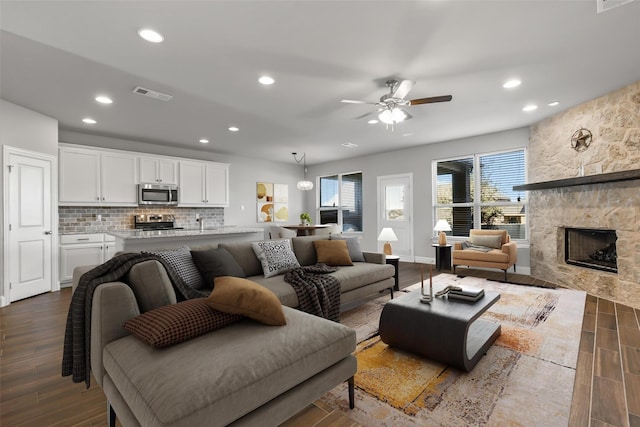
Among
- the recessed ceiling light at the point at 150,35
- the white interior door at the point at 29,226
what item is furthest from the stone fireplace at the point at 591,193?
the white interior door at the point at 29,226

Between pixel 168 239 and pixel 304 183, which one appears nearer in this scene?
pixel 168 239

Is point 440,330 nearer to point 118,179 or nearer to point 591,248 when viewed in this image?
point 591,248

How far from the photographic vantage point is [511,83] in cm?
355

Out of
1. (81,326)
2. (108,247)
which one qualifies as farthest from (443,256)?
(108,247)

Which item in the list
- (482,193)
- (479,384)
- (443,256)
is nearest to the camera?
(479,384)

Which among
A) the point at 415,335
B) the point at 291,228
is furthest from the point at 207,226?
the point at 415,335

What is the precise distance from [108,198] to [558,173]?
25.4ft

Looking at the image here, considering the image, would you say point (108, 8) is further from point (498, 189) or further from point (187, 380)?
point (498, 189)

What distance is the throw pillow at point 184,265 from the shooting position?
103 inches

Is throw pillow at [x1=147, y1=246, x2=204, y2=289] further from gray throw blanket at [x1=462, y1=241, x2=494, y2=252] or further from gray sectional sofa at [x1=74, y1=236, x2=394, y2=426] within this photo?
gray throw blanket at [x1=462, y1=241, x2=494, y2=252]

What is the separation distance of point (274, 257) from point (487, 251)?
397 cm

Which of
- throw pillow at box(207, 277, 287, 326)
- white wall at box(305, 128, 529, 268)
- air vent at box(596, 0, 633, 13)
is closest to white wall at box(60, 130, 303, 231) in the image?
white wall at box(305, 128, 529, 268)

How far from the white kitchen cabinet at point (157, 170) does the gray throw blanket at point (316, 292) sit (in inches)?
167

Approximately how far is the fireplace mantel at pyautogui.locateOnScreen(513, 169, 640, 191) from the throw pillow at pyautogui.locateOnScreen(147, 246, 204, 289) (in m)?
4.97
